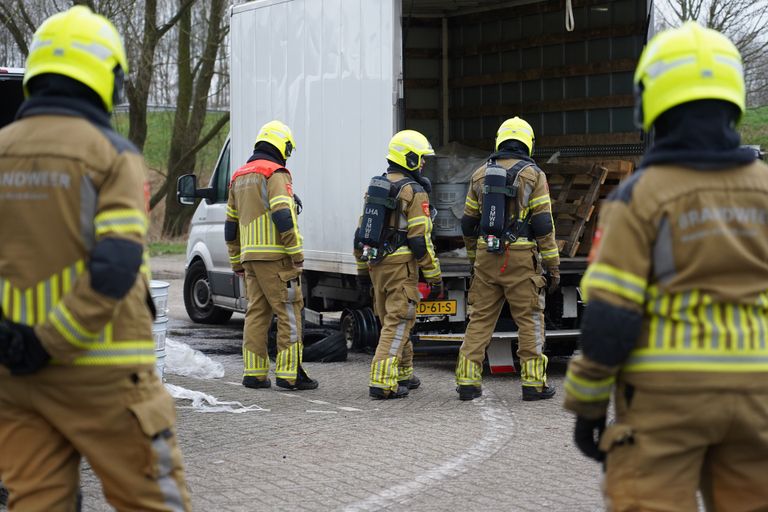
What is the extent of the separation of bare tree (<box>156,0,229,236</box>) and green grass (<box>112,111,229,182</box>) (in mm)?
2246

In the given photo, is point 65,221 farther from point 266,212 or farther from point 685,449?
point 266,212

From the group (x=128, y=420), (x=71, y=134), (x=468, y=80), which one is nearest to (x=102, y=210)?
(x=71, y=134)

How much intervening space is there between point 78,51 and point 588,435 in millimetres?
1927

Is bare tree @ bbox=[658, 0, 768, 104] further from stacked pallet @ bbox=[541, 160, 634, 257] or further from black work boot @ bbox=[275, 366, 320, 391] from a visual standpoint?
black work boot @ bbox=[275, 366, 320, 391]

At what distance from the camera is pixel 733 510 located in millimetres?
3240

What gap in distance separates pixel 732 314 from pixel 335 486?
3213 mm

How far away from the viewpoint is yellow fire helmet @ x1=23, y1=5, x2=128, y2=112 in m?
3.51

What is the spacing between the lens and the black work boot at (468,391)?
8.50 meters

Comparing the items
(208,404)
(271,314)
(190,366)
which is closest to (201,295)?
(190,366)

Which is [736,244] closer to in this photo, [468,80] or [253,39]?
[253,39]

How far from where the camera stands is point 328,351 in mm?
10742

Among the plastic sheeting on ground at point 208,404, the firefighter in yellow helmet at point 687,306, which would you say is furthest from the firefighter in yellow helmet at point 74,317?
the plastic sheeting on ground at point 208,404

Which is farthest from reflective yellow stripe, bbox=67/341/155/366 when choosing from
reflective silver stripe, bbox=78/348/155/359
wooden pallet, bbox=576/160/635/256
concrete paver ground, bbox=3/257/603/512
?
wooden pallet, bbox=576/160/635/256

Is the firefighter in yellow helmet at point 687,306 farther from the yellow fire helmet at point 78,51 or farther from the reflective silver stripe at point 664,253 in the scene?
the yellow fire helmet at point 78,51
